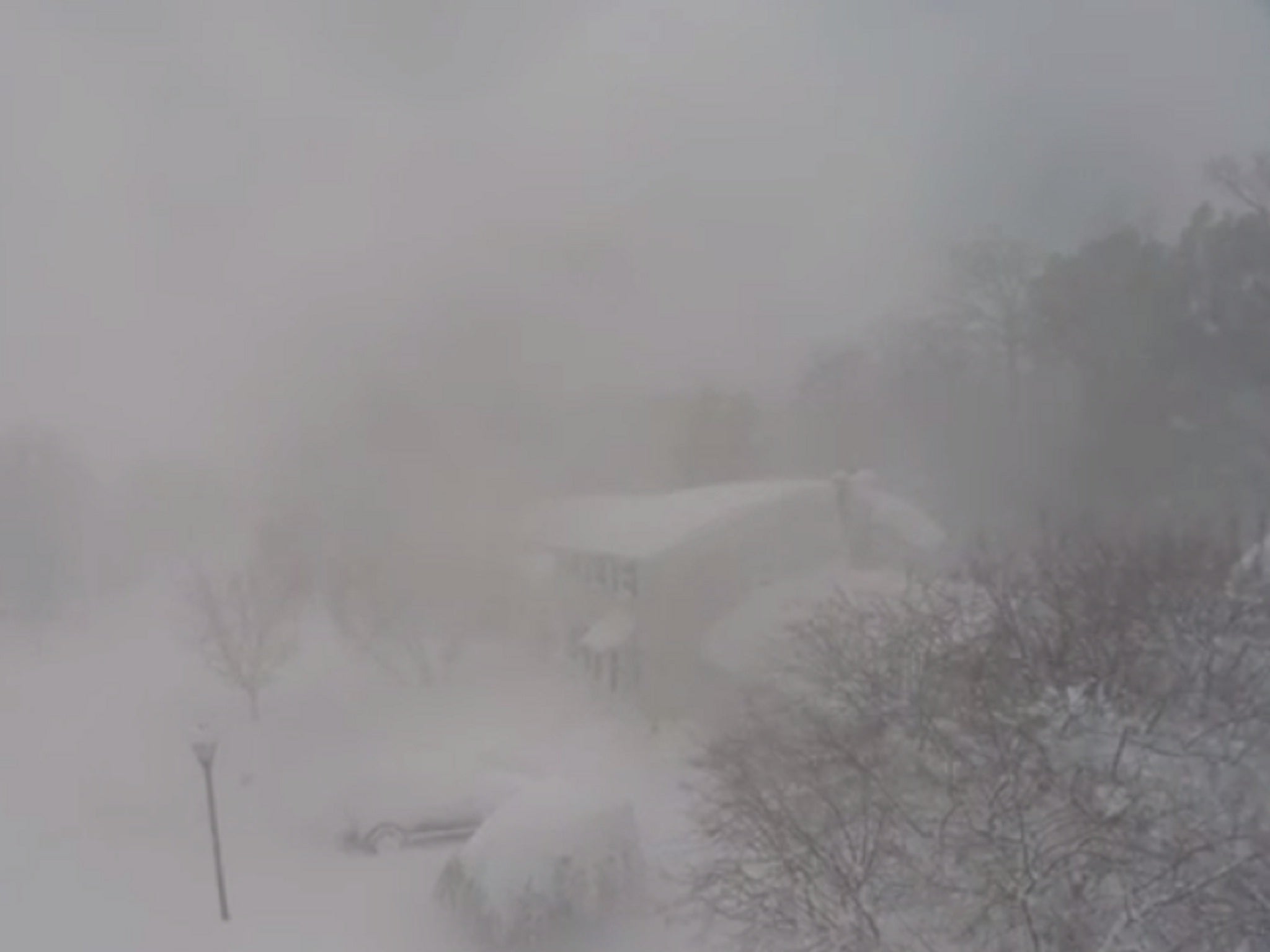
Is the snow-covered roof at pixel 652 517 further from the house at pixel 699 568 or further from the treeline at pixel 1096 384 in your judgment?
the treeline at pixel 1096 384

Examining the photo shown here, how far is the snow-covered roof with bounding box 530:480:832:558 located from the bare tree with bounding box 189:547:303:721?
5.24m

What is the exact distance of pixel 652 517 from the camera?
2236cm

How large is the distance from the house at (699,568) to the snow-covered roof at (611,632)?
19 mm

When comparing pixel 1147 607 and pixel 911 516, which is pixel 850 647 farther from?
pixel 911 516

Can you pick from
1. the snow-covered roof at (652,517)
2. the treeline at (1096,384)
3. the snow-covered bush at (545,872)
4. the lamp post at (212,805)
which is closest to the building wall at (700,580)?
the snow-covered roof at (652,517)

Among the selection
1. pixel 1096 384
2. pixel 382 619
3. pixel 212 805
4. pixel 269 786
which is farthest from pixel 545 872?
pixel 1096 384

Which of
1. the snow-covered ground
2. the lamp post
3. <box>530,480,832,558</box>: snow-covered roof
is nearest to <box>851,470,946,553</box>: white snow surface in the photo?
<box>530,480,832,558</box>: snow-covered roof

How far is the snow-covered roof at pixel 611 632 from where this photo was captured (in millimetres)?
20406

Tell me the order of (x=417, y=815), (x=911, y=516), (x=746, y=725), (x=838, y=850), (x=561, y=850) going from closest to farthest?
(x=838, y=850) → (x=561, y=850) → (x=746, y=725) → (x=417, y=815) → (x=911, y=516)

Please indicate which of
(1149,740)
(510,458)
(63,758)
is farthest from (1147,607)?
(510,458)

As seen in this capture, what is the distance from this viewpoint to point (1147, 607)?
1114 centimetres

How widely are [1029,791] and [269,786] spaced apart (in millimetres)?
12185

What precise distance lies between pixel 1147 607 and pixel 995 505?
1525 centimetres

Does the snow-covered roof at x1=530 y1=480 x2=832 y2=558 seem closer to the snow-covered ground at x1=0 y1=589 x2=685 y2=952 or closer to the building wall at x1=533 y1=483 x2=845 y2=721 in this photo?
the building wall at x1=533 y1=483 x2=845 y2=721
